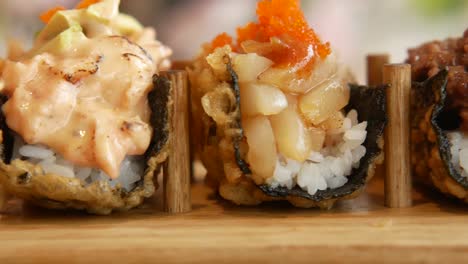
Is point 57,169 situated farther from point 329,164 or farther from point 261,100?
point 329,164

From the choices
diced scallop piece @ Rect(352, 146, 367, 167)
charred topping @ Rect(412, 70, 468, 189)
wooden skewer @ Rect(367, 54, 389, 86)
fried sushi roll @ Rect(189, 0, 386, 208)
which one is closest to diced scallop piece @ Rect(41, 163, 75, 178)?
fried sushi roll @ Rect(189, 0, 386, 208)

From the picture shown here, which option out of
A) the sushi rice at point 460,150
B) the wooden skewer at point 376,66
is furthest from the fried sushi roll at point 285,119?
the wooden skewer at point 376,66

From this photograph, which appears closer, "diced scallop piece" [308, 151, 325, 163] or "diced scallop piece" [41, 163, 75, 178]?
"diced scallop piece" [41, 163, 75, 178]

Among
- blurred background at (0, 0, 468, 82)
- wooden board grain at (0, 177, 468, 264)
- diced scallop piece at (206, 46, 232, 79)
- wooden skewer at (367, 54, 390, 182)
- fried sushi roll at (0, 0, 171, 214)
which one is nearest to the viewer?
wooden board grain at (0, 177, 468, 264)

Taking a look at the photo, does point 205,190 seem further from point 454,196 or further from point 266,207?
point 454,196

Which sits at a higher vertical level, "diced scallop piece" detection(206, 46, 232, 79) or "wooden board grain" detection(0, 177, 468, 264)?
"diced scallop piece" detection(206, 46, 232, 79)

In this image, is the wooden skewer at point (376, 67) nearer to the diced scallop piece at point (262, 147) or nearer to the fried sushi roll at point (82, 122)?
the diced scallop piece at point (262, 147)

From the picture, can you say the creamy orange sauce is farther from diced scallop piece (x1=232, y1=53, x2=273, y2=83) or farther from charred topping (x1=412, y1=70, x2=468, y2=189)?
charred topping (x1=412, y1=70, x2=468, y2=189)
